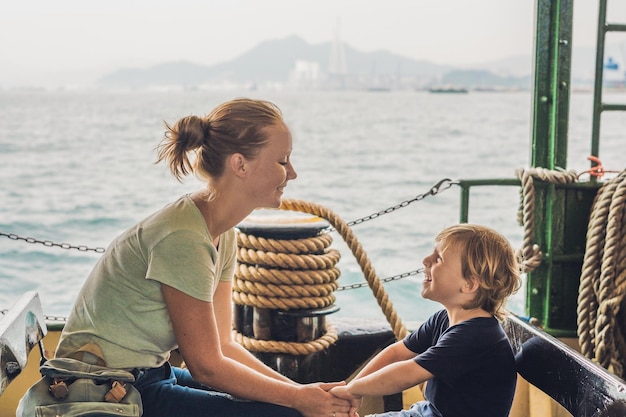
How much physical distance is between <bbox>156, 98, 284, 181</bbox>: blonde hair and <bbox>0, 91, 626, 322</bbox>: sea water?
707 centimetres

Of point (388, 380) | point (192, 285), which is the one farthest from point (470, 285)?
point (192, 285)

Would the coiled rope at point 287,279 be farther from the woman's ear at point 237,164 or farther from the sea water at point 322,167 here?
the sea water at point 322,167

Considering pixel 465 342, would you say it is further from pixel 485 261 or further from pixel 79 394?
pixel 79 394

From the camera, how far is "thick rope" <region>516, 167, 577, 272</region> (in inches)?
121

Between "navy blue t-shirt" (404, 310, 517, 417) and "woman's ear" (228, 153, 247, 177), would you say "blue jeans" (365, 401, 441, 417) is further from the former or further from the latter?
"woman's ear" (228, 153, 247, 177)

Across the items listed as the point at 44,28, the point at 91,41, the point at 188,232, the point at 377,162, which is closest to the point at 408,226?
the point at 377,162

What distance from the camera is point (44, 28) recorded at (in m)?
40.7

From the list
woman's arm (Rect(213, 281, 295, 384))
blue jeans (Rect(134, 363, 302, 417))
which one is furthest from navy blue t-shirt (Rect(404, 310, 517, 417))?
woman's arm (Rect(213, 281, 295, 384))

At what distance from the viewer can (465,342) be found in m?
1.92

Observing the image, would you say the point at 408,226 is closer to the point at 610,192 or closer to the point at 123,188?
the point at 123,188

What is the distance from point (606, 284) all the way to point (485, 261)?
1.21 meters

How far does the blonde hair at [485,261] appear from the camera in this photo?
194 cm

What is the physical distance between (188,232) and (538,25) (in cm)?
192

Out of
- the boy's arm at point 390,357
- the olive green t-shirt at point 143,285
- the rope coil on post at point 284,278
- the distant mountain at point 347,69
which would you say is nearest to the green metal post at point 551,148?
the rope coil on post at point 284,278
